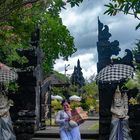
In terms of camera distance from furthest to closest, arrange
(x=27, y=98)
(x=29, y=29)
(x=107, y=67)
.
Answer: (x=29, y=29) < (x=27, y=98) < (x=107, y=67)

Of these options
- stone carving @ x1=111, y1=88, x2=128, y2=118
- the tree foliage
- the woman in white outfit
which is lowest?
the woman in white outfit

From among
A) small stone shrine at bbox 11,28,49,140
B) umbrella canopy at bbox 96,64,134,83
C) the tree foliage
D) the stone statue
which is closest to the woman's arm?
the stone statue

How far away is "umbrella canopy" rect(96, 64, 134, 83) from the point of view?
1678cm

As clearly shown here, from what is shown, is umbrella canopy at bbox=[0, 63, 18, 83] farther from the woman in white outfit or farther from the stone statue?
the stone statue

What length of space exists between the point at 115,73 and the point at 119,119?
159cm

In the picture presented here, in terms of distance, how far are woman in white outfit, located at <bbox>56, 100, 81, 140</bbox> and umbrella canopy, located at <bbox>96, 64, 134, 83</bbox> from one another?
2582mm

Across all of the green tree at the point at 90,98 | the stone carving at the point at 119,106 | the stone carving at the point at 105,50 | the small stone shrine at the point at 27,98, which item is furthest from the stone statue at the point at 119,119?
the green tree at the point at 90,98

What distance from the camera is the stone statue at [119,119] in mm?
16188

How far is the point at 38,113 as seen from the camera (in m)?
20.0

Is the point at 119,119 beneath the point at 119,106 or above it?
beneath

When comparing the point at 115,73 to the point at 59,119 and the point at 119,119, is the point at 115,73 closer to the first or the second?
the point at 119,119

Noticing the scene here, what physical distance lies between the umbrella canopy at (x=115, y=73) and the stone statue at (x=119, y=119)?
0.52 m

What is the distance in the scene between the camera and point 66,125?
48.9 feet

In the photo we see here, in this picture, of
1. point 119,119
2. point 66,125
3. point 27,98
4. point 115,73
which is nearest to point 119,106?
point 119,119
